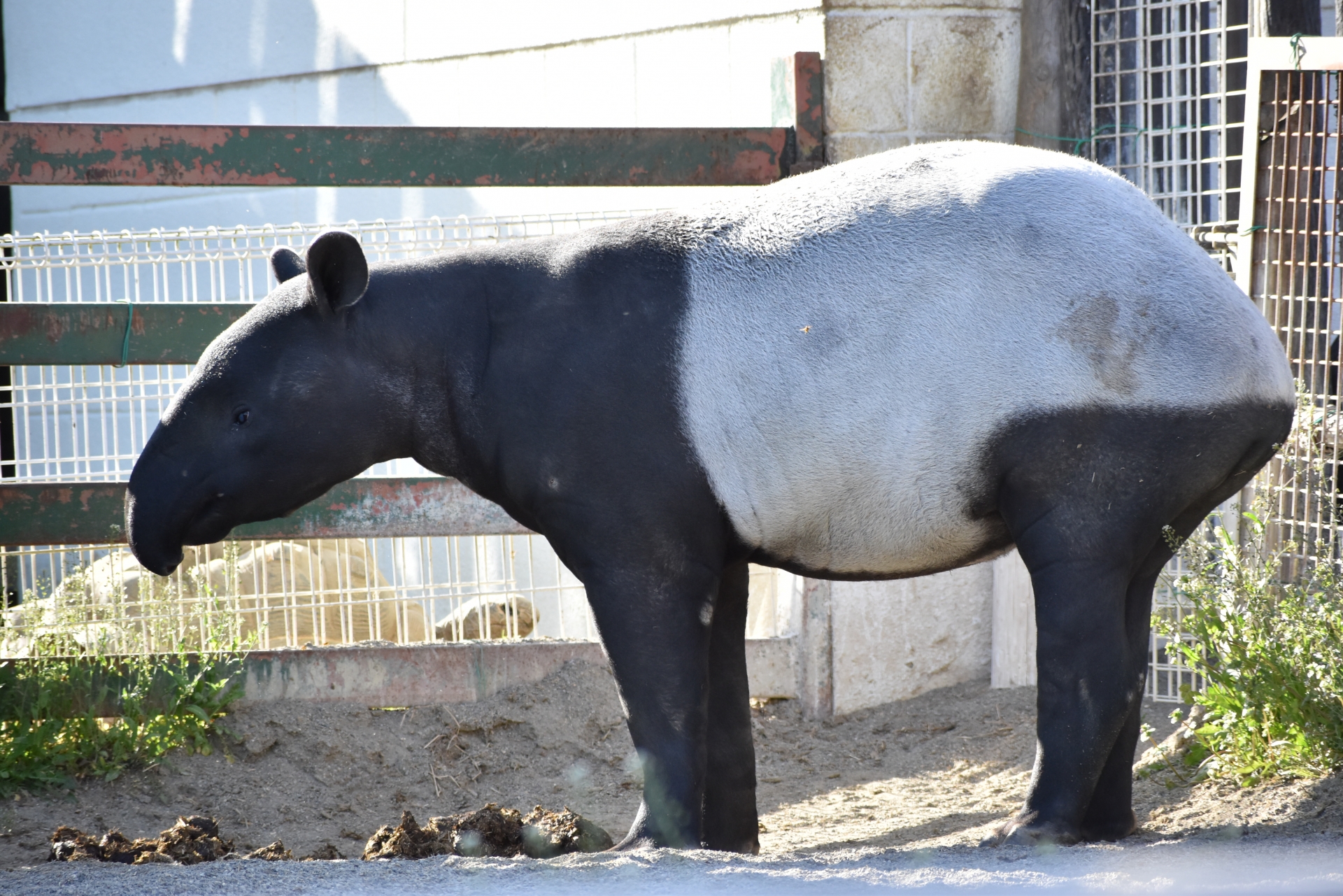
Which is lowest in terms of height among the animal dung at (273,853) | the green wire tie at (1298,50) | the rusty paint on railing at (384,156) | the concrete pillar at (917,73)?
the animal dung at (273,853)

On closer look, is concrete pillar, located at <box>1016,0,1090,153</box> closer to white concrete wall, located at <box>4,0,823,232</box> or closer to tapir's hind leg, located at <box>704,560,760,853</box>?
white concrete wall, located at <box>4,0,823,232</box>

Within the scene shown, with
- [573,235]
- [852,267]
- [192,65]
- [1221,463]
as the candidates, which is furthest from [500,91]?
[1221,463]

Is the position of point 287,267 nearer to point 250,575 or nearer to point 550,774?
point 550,774

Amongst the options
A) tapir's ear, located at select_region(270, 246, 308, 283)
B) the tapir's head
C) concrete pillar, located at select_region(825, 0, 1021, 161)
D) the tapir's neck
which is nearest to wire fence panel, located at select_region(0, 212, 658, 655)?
tapir's ear, located at select_region(270, 246, 308, 283)

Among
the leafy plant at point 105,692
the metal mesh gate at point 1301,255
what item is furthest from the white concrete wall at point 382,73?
the leafy plant at point 105,692

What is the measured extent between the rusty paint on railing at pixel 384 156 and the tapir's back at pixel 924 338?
6.27 feet

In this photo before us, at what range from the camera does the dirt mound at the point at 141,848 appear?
12.2ft

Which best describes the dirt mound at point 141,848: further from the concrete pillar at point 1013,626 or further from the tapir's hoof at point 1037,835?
the concrete pillar at point 1013,626

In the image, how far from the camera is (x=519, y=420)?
3.61 m

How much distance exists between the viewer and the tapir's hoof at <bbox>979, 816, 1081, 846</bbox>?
10.9 feet

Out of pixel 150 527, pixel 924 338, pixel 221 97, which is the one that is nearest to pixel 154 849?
pixel 150 527

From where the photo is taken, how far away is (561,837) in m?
3.85

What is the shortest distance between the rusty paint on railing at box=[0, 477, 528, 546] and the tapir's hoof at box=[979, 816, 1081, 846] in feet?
8.33

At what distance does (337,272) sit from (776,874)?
73.4 inches
